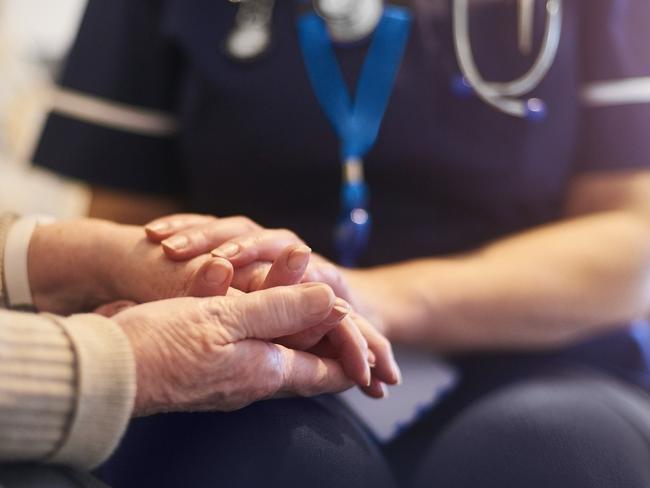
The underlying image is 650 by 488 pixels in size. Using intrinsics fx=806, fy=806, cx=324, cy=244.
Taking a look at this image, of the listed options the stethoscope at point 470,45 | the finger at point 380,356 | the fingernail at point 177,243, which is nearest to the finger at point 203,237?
the fingernail at point 177,243

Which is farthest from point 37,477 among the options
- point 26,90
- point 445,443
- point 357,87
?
point 26,90

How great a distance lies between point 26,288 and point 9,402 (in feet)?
0.69

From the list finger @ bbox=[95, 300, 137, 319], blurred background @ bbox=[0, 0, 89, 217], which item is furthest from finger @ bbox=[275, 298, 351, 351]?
blurred background @ bbox=[0, 0, 89, 217]

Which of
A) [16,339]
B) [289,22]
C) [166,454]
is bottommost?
[166,454]


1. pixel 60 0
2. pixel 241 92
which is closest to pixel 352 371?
pixel 241 92

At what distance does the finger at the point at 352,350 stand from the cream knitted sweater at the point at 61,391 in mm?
161

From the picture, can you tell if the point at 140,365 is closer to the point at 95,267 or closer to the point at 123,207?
the point at 95,267

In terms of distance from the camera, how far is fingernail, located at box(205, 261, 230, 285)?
519mm

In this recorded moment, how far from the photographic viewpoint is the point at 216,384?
48 cm

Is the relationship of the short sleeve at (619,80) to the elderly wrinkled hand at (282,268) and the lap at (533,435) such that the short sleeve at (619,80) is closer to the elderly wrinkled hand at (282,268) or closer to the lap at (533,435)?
the lap at (533,435)

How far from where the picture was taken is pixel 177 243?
57cm

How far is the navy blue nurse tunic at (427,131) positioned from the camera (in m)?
0.75

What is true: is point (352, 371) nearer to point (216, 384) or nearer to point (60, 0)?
point (216, 384)

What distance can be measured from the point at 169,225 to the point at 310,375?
160mm
